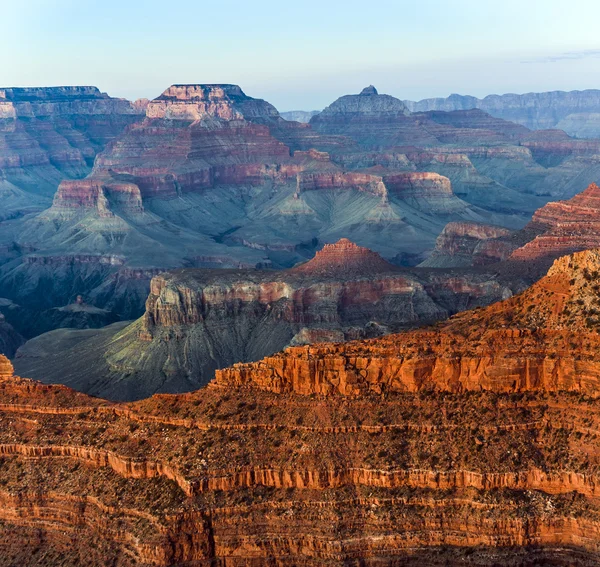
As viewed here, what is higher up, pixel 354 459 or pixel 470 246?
pixel 354 459

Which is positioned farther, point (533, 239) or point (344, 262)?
point (533, 239)

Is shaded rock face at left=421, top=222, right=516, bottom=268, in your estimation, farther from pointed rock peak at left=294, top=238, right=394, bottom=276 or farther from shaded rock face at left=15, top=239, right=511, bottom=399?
pointed rock peak at left=294, top=238, right=394, bottom=276

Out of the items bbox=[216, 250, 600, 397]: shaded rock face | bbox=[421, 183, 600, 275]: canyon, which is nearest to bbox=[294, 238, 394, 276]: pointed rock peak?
bbox=[421, 183, 600, 275]: canyon

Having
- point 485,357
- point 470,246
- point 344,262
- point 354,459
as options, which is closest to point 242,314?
point 344,262

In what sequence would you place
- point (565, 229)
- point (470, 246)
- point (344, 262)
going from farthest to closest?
point (470, 246) → point (565, 229) → point (344, 262)

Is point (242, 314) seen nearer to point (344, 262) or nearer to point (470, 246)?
point (344, 262)

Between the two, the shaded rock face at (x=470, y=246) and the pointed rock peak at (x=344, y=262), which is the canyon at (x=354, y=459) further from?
the shaded rock face at (x=470, y=246)

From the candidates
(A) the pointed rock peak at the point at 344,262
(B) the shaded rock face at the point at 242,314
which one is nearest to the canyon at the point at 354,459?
(B) the shaded rock face at the point at 242,314
